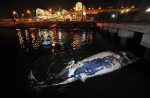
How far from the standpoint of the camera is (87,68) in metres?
11.6

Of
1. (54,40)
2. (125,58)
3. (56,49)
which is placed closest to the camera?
(125,58)

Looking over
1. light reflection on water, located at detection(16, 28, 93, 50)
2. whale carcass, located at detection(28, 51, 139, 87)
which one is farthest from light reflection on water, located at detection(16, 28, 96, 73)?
whale carcass, located at detection(28, 51, 139, 87)

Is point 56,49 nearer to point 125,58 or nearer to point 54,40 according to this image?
point 54,40

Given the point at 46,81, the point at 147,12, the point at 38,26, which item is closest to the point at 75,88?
the point at 46,81

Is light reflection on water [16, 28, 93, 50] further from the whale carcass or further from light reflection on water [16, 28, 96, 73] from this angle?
the whale carcass

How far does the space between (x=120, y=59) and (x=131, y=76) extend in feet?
8.05

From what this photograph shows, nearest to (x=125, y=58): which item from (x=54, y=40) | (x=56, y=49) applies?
(x=56, y=49)

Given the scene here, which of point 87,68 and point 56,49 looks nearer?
point 87,68

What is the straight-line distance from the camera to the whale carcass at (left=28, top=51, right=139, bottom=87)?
35.0ft

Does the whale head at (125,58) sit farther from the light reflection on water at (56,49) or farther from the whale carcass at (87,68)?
the light reflection on water at (56,49)

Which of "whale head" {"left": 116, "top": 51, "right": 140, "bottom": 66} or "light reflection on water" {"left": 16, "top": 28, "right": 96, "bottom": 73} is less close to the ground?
"whale head" {"left": 116, "top": 51, "right": 140, "bottom": 66}

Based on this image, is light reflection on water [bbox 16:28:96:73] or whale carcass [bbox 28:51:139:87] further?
light reflection on water [bbox 16:28:96:73]

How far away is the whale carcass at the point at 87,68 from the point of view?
10672 millimetres

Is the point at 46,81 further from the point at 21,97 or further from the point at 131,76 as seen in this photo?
the point at 131,76
